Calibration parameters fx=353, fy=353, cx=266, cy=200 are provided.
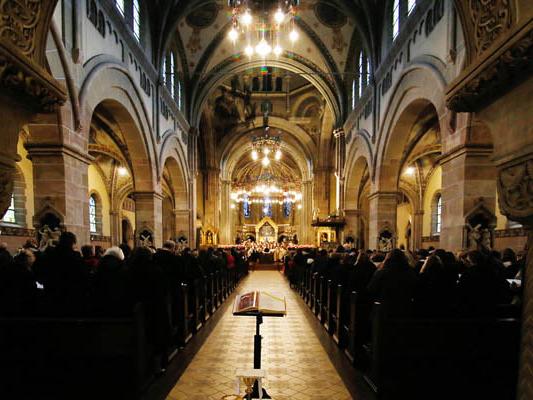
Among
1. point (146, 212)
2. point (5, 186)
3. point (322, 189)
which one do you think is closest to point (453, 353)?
point (5, 186)

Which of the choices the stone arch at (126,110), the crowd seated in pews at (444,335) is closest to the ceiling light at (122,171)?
the stone arch at (126,110)

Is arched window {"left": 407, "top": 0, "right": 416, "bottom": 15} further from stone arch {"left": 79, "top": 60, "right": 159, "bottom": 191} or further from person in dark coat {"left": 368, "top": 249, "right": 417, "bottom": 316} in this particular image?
person in dark coat {"left": 368, "top": 249, "right": 417, "bottom": 316}

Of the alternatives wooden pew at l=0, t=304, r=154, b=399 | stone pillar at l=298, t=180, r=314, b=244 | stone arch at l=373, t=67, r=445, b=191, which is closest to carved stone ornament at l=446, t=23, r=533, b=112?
wooden pew at l=0, t=304, r=154, b=399

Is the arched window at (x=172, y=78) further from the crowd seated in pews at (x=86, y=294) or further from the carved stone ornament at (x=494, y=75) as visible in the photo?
the carved stone ornament at (x=494, y=75)

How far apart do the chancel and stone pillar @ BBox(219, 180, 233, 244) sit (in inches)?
539

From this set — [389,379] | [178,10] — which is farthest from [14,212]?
[389,379]

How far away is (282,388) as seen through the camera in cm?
412

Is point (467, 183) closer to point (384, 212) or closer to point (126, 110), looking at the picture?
point (384, 212)

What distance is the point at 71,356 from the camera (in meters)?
3.49

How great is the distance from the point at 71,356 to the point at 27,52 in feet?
9.15

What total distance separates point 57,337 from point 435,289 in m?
3.80

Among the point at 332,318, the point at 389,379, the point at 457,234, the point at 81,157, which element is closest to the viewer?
the point at 389,379

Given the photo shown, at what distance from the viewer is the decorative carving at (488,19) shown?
2361 mm

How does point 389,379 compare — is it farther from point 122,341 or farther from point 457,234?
point 457,234
